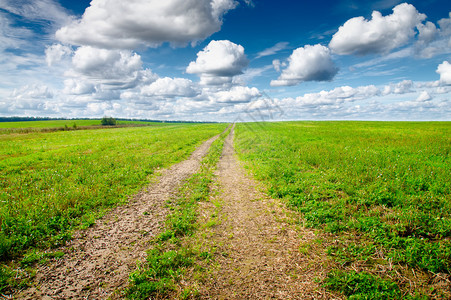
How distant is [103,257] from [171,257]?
1795 mm

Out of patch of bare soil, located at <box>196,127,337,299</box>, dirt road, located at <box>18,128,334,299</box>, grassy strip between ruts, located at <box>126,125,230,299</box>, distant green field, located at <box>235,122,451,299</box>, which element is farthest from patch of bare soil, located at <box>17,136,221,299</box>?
distant green field, located at <box>235,122,451,299</box>

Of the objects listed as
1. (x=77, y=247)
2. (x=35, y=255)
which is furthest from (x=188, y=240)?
(x=35, y=255)

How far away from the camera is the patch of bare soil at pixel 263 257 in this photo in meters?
4.22

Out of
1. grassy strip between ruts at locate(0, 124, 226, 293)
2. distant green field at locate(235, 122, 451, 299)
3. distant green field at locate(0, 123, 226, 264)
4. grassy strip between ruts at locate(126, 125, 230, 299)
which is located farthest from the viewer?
distant green field at locate(0, 123, 226, 264)

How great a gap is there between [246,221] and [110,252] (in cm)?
410

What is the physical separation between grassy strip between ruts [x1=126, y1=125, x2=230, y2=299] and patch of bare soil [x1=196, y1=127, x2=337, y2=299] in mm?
570

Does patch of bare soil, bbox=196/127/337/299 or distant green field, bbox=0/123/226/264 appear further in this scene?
distant green field, bbox=0/123/226/264

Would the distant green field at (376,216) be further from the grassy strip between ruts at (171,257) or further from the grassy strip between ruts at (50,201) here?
the grassy strip between ruts at (50,201)

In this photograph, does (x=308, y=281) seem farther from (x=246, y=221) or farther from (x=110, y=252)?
(x=110, y=252)

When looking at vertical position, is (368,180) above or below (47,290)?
above

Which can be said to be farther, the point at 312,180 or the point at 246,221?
the point at 312,180

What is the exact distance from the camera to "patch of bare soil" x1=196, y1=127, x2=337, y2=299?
4.22 meters

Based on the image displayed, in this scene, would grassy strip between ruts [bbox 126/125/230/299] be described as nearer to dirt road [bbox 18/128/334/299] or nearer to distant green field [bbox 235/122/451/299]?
dirt road [bbox 18/128/334/299]

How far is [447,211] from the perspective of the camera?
6266 millimetres
